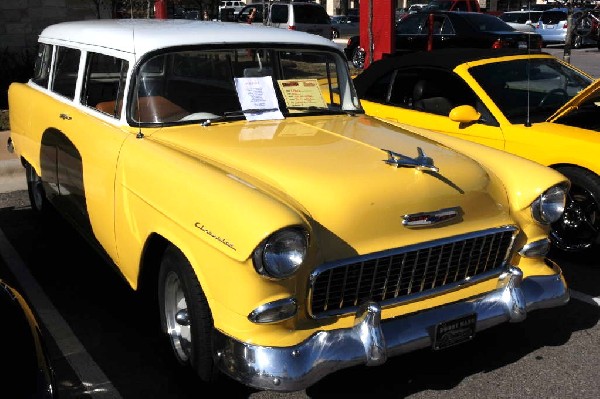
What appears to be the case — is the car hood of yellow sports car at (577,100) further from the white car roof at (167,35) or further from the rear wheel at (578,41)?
the rear wheel at (578,41)

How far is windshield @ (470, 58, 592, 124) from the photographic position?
17.8 ft

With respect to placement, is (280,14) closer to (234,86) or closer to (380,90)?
(380,90)

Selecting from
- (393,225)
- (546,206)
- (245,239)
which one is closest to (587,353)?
(546,206)

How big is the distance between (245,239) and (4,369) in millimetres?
980

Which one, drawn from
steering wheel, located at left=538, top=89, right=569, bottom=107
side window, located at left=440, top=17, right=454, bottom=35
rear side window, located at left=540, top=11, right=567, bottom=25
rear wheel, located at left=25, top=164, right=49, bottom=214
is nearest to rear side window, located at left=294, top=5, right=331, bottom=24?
side window, located at left=440, top=17, right=454, bottom=35

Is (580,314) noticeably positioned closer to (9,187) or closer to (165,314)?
(165,314)

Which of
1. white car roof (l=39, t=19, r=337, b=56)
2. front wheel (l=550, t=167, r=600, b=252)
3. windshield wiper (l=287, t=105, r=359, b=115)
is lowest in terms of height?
front wheel (l=550, t=167, r=600, b=252)

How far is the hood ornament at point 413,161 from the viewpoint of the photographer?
3314 mm

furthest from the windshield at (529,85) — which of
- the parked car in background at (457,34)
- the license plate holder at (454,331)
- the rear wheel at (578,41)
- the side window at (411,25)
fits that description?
the rear wheel at (578,41)

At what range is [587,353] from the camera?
146 inches

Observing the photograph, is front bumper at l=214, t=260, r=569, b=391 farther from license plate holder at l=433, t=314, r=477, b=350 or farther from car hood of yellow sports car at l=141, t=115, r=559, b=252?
car hood of yellow sports car at l=141, t=115, r=559, b=252

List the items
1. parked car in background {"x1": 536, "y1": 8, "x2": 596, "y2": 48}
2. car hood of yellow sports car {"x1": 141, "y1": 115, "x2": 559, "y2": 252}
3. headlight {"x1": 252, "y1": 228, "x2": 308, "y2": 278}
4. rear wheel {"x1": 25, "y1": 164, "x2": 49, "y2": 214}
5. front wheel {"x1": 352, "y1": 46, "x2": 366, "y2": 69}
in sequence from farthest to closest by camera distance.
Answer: parked car in background {"x1": 536, "y1": 8, "x2": 596, "y2": 48}
front wheel {"x1": 352, "y1": 46, "x2": 366, "y2": 69}
rear wheel {"x1": 25, "y1": 164, "x2": 49, "y2": 214}
car hood of yellow sports car {"x1": 141, "y1": 115, "x2": 559, "y2": 252}
headlight {"x1": 252, "y1": 228, "x2": 308, "y2": 278}

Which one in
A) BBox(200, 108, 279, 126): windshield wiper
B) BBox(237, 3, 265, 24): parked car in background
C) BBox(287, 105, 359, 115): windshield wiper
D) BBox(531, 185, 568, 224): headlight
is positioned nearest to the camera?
BBox(531, 185, 568, 224): headlight

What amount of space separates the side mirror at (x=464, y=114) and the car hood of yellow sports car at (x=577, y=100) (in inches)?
23.7
